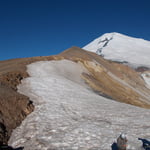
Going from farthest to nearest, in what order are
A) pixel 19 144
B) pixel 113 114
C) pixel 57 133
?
pixel 113 114
pixel 57 133
pixel 19 144

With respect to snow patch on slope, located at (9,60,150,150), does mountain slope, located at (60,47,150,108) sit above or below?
above

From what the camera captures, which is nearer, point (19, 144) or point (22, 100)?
point (19, 144)

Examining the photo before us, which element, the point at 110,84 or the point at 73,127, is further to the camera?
the point at 110,84

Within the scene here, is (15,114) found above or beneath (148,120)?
above

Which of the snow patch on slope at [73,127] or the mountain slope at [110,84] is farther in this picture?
the mountain slope at [110,84]

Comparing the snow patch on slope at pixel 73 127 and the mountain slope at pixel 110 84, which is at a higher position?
the mountain slope at pixel 110 84

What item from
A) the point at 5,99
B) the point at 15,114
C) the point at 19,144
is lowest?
the point at 19,144

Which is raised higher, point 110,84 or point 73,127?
point 110,84

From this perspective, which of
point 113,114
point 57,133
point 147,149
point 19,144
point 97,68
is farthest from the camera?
point 97,68

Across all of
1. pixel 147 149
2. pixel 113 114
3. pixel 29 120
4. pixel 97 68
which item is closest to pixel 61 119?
pixel 29 120

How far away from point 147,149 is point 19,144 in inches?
173

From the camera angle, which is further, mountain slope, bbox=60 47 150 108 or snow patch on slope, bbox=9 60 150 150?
mountain slope, bbox=60 47 150 108

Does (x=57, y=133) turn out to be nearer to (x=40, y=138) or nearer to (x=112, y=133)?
(x=40, y=138)

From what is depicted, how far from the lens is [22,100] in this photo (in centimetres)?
995
